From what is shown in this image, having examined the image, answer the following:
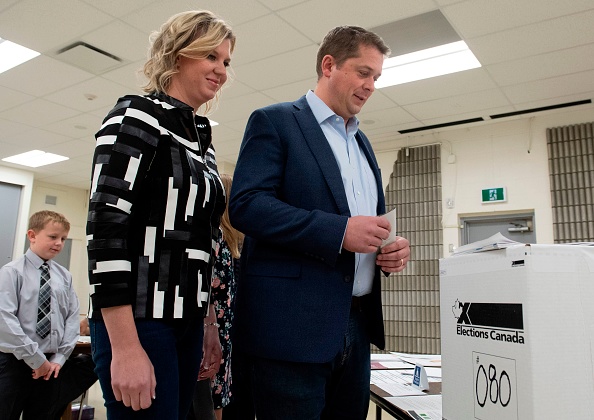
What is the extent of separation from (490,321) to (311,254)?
402mm

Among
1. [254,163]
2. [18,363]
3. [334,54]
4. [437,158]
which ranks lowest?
[18,363]

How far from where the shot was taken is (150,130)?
1010mm

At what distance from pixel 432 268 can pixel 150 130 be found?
5.61 m

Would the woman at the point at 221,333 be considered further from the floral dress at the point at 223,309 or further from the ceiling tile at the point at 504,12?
the ceiling tile at the point at 504,12

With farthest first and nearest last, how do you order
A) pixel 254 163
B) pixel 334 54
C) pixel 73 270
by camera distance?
pixel 73 270
pixel 334 54
pixel 254 163

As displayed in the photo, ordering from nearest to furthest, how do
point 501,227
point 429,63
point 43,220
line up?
point 43,220 < point 429,63 < point 501,227

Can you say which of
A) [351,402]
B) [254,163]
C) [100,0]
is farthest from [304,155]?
[100,0]

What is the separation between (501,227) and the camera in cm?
602

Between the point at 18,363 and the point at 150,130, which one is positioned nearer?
the point at 150,130

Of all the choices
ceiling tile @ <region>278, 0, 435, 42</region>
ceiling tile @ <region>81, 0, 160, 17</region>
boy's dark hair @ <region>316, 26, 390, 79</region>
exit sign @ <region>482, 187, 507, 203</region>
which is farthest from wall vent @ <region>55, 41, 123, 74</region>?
exit sign @ <region>482, 187, 507, 203</region>

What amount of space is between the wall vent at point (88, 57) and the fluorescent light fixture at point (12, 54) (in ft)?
0.91

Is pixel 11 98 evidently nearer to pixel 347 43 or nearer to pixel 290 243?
pixel 347 43

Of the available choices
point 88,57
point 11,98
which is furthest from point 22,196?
point 88,57

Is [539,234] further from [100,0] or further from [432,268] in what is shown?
[100,0]
